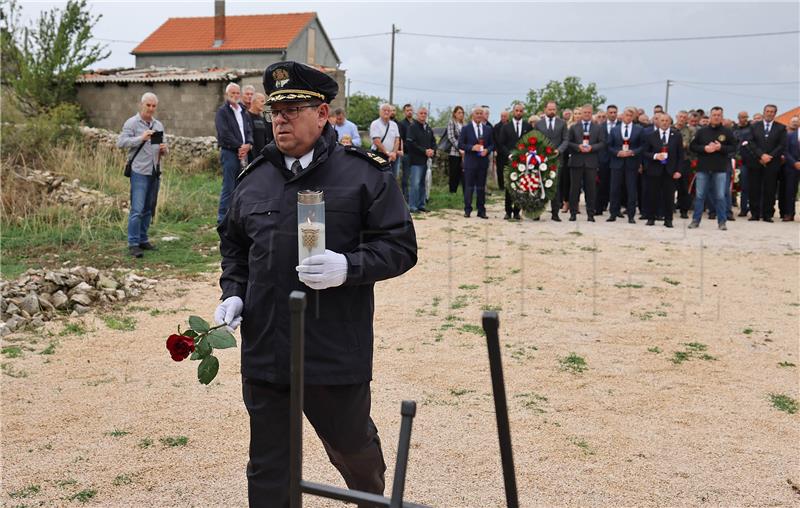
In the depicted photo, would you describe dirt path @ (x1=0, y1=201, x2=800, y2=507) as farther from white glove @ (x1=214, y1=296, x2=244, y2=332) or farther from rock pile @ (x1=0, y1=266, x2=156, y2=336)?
white glove @ (x1=214, y1=296, x2=244, y2=332)

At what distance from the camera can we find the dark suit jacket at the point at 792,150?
16.0 meters

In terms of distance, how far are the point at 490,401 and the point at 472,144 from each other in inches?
412

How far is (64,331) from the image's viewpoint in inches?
280

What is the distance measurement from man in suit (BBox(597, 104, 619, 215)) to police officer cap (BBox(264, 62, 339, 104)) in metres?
13.6

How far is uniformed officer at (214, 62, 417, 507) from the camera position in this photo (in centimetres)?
304

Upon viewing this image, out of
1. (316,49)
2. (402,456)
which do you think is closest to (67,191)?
(402,456)

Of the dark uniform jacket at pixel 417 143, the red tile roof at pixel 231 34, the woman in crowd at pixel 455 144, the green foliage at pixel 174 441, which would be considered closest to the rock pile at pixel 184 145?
the woman in crowd at pixel 455 144

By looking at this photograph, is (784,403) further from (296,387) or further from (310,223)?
(296,387)

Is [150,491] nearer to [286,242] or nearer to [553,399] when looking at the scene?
[286,242]

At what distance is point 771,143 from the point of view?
16.0 m

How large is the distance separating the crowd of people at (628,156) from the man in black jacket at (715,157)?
0.7 inches

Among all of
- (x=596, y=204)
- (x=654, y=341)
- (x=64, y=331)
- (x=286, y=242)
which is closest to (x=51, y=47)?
(x=596, y=204)

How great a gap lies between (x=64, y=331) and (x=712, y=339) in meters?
5.64

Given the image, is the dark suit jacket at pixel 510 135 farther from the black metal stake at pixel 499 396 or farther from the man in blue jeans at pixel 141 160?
the black metal stake at pixel 499 396
